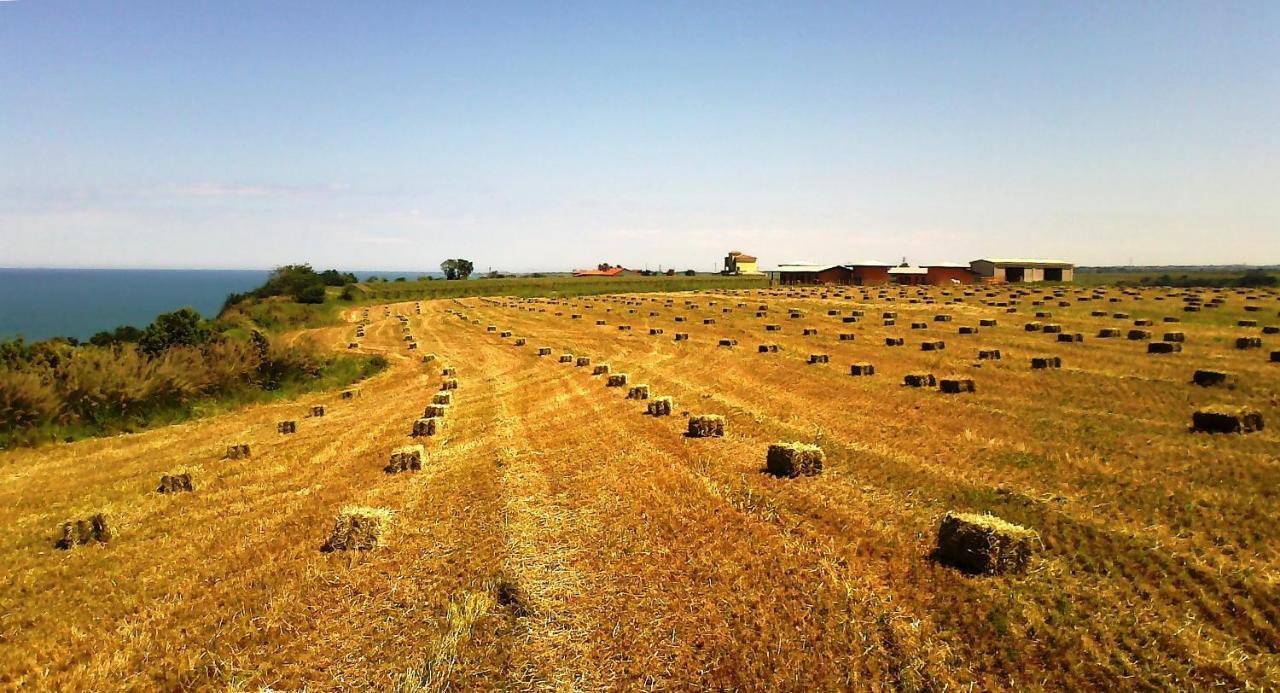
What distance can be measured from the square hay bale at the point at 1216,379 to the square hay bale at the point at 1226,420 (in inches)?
239

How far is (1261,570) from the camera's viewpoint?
9180 millimetres

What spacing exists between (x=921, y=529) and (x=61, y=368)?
1109 inches

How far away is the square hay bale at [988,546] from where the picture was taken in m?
9.51

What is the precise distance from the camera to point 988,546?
374 inches

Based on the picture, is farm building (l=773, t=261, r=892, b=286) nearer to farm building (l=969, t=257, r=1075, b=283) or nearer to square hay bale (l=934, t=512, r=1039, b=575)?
farm building (l=969, t=257, r=1075, b=283)

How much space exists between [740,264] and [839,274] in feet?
220

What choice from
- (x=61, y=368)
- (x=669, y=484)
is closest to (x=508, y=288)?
(x=61, y=368)

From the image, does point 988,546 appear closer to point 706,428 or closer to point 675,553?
point 675,553

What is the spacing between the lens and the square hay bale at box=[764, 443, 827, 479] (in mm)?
14164

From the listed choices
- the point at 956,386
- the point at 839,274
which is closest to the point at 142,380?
the point at 956,386

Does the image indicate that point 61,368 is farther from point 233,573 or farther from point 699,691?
point 699,691

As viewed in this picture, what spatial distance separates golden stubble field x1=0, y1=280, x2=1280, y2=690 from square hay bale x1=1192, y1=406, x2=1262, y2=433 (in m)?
0.33

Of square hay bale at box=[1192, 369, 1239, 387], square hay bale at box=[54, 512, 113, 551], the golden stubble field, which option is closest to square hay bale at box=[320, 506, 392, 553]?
the golden stubble field

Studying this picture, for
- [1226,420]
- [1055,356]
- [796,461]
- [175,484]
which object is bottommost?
[175,484]
